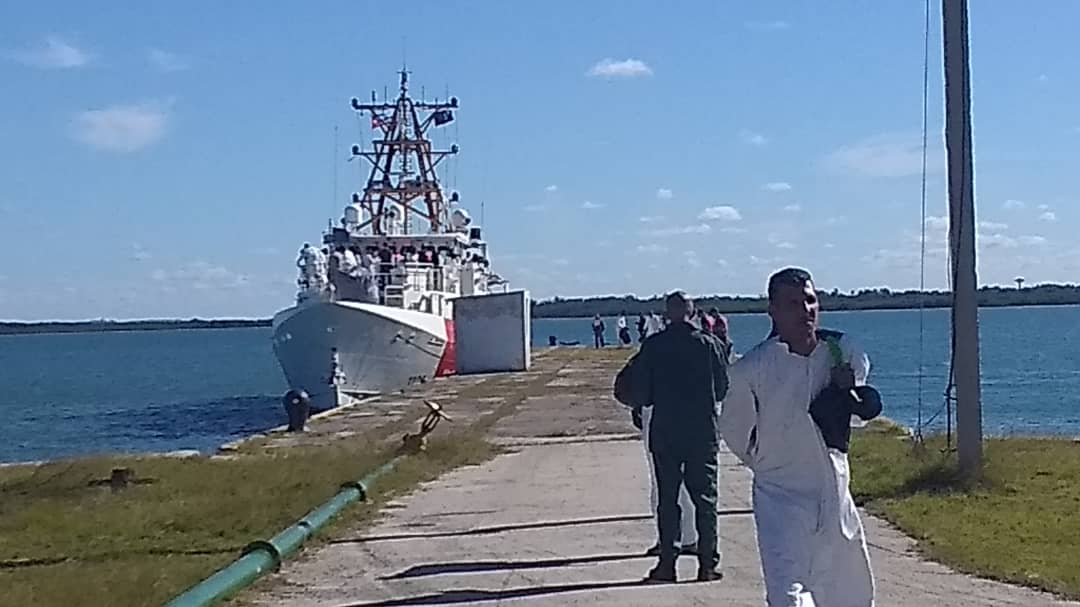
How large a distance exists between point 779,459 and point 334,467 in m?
12.6

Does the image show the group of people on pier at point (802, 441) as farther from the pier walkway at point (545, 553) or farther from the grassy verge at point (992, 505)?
the grassy verge at point (992, 505)

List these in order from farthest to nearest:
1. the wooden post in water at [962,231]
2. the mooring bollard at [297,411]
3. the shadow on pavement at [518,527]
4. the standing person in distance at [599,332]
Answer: the standing person in distance at [599,332]
the mooring bollard at [297,411]
the wooden post in water at [962,231]
the shadow on pavement at [518,527]

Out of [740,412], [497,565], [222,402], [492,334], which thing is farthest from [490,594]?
[222,402]

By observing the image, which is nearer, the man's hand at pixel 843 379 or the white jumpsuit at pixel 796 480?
the white jumpsuit at pixel 796 480

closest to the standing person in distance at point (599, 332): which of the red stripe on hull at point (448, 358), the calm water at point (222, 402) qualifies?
the calm water at point (222, 402)

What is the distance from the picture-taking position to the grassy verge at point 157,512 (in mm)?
11836

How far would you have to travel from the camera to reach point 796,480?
285 inches

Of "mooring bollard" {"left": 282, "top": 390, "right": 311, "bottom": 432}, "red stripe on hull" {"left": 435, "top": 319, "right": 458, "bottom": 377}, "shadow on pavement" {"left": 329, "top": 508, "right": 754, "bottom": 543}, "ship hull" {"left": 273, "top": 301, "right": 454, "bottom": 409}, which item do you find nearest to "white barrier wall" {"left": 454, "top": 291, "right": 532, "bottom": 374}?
"red stripe on hull" {"left": 435, "top": 319, "right": 458, "bottom": 377}

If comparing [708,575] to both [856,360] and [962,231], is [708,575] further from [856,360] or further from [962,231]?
[962,231]

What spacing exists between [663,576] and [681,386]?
125 cm

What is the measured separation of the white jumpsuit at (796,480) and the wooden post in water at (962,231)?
8984mm

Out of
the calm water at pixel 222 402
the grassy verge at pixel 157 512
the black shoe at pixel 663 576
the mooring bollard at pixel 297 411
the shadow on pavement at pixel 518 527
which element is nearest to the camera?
the black shoe at pixel 663 576

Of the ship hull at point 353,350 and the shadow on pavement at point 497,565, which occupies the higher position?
the ship hull at point 353,350

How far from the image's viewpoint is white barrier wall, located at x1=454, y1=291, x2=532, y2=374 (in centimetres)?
5234
